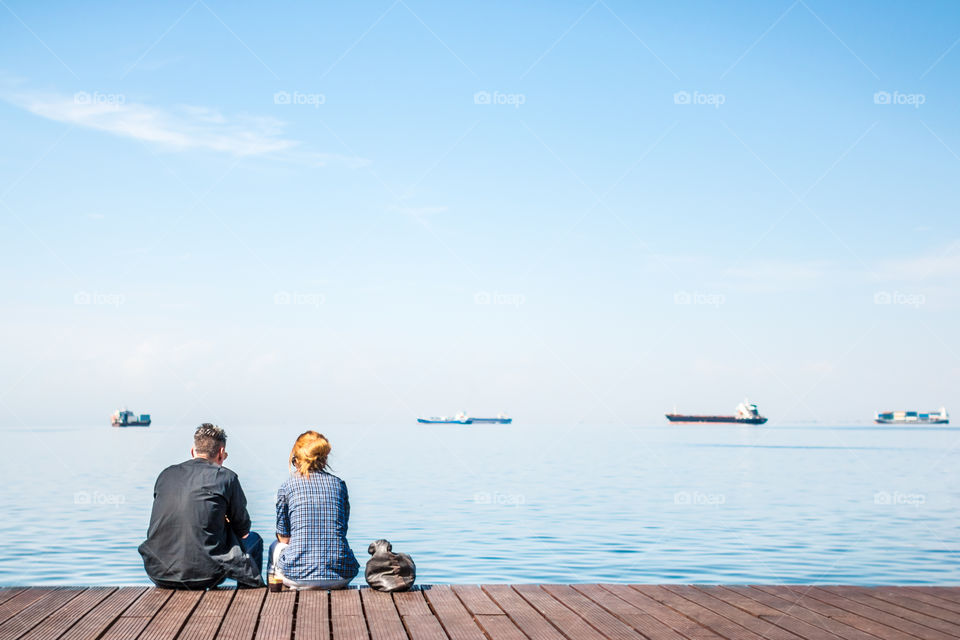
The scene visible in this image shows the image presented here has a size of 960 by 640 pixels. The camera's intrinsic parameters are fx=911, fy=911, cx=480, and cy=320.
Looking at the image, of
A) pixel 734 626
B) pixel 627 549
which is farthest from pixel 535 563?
pixel 734 626

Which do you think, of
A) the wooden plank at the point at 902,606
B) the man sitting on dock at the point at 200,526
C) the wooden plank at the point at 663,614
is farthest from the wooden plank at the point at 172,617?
the wooden plank at the point at 902,606

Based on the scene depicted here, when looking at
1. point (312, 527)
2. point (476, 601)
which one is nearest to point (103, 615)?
point (312, 527)

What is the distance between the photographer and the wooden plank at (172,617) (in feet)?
19.0

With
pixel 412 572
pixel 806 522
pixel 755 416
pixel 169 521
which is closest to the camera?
pixel 169 521

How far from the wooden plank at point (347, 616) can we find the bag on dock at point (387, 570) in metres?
0.18

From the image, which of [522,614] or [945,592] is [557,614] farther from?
[945,592]

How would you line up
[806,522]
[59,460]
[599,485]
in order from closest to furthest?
[806,522] → [599,485] → [59,460]

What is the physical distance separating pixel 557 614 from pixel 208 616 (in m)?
2.46

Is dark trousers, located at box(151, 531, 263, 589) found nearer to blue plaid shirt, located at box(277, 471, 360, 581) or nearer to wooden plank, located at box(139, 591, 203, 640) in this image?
wooden plank, located at box(139, 591, 203, 640)

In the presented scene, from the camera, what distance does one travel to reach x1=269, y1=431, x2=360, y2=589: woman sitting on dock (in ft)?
23.2

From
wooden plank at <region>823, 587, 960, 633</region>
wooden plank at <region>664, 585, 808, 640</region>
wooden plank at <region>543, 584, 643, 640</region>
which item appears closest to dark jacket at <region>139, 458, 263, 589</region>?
wooden plank at <region>543, 584, 643, 640</region>

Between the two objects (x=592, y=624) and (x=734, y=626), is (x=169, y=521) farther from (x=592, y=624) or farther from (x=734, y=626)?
(x=734, y=626)

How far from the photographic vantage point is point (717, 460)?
180 ft

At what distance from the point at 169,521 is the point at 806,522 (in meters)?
19.0
